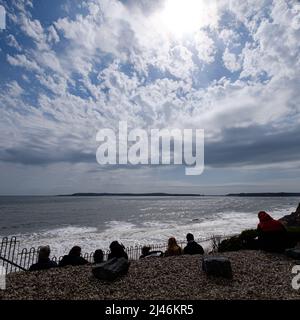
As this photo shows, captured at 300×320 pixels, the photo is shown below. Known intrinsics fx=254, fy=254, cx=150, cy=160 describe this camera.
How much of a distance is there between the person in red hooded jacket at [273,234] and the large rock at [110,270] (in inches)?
222

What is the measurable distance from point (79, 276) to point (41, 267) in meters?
1.74

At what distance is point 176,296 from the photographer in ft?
18.0

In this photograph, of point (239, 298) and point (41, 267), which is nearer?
point (239, 298)

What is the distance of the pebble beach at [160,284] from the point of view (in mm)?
5465

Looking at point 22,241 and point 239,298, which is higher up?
point 239,298

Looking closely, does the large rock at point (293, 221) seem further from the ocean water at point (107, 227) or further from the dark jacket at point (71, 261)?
the dark jacket at point (71, 261)

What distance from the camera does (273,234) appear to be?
939cm

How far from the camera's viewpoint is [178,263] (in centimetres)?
794

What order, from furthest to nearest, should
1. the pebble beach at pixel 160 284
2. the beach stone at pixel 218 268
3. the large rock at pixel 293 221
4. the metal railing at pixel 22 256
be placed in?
the large rock at pixel 293 221 → the metal railing at pixel 22 256 → the beach stone at pixel 218 268 → the pebble beach at pixel 160 284

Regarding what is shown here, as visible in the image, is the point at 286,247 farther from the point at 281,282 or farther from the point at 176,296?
the point at 176,296

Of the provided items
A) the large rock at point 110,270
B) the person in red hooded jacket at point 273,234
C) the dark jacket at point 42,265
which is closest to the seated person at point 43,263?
the dark jacket at point 42,265
